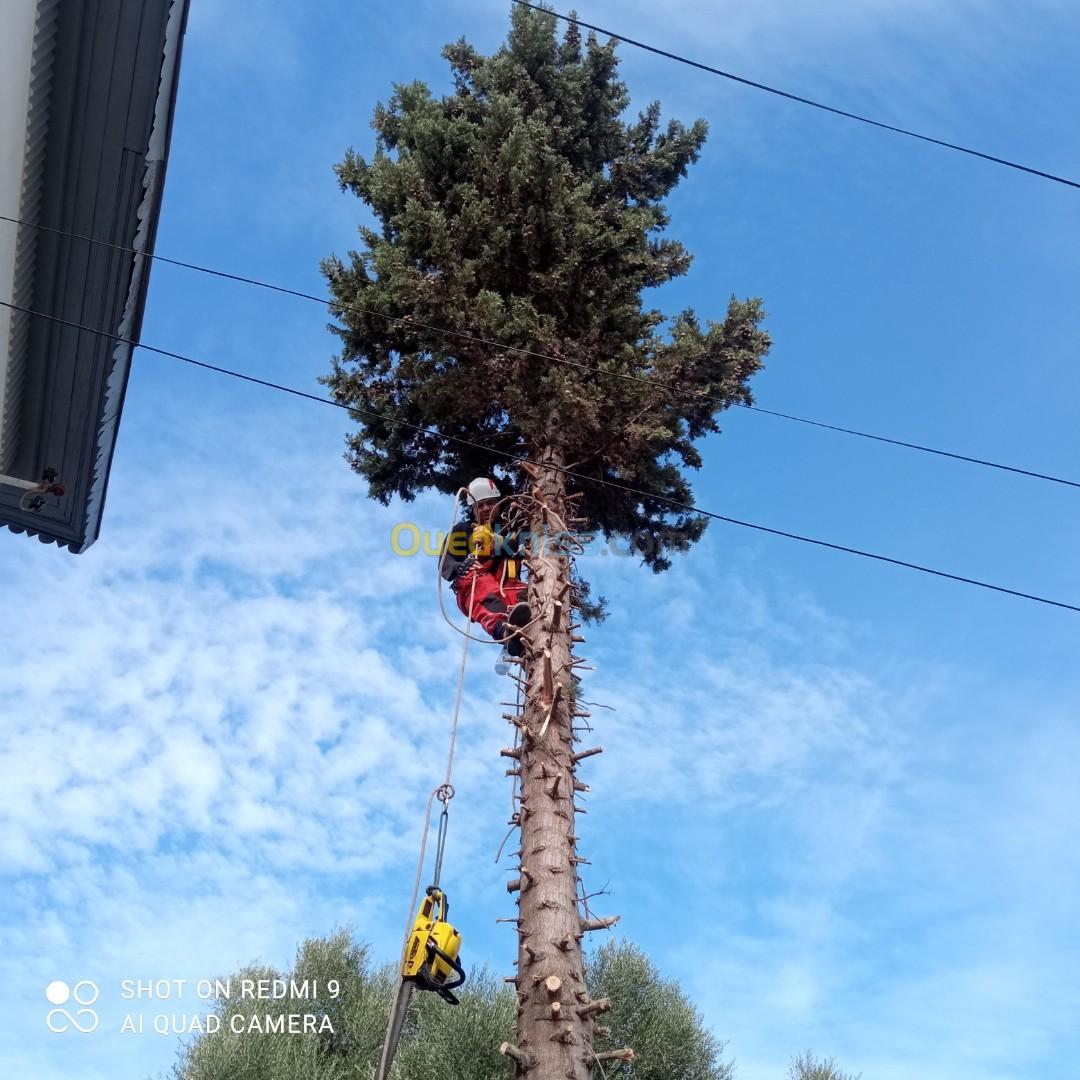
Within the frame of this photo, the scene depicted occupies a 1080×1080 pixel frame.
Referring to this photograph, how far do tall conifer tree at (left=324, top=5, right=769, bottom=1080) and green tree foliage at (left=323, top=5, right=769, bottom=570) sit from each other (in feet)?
0.06

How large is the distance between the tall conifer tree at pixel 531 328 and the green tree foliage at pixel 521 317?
0.02m

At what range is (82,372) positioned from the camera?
8391 millimetres

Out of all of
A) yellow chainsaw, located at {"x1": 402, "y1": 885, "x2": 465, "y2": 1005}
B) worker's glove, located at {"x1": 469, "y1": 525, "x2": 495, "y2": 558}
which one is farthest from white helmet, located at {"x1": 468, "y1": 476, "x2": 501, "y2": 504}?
yellow chainsaw, located at {"x1": 402, "y1": 885, "x2": 465, "y2": 1005}

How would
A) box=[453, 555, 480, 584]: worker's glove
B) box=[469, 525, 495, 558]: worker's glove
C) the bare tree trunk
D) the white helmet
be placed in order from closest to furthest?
the bare tree trunk < box=[469, 525, 495, 558]: worker's glove < box=[453, 555, 480, 584]: worker's glove < the white helmet

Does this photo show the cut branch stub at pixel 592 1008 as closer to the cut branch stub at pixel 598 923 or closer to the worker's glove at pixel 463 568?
the cut branch stub at pixel 598 923

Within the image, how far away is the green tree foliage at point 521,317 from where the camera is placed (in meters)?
8.84

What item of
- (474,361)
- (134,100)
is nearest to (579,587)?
(474,361)

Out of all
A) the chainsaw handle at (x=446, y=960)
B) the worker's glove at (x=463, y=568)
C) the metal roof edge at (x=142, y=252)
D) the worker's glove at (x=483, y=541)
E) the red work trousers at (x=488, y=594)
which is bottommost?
the chainsaw handle at (x=446, y=960)

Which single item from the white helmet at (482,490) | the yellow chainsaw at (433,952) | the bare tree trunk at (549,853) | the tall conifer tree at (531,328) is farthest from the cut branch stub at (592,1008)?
the white helmet at (482,490)

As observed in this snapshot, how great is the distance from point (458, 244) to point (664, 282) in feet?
6.82

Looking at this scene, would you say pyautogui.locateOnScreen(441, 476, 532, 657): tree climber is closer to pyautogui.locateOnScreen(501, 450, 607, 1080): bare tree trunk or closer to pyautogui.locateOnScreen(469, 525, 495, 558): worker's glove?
pyautogui.locateOnScreen(469, 525, 495, 558): worker's glove

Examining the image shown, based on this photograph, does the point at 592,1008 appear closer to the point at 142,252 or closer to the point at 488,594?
the point at 488,594

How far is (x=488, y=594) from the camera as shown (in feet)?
27.0

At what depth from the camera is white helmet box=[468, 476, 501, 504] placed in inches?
343
